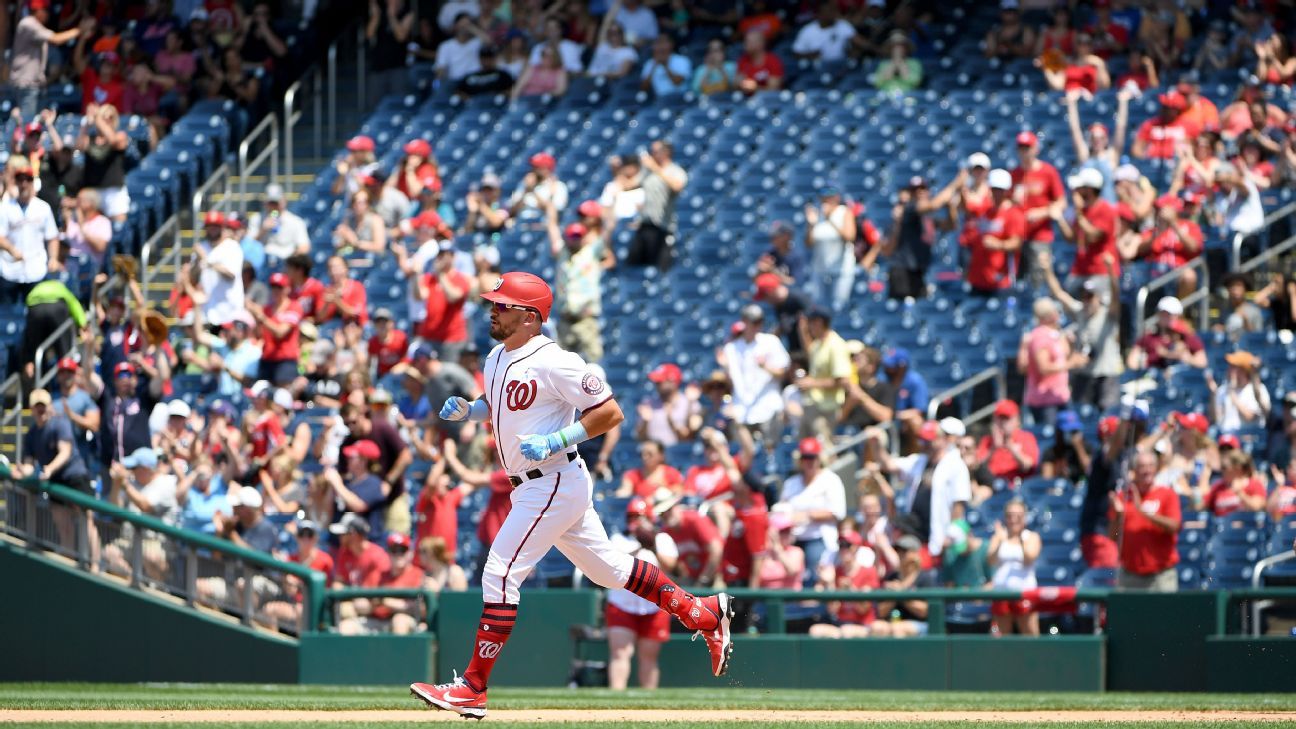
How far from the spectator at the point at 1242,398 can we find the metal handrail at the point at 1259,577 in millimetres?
1444

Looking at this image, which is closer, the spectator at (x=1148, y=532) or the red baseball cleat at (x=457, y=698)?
the red baseball cleat at (x=457, y=698)

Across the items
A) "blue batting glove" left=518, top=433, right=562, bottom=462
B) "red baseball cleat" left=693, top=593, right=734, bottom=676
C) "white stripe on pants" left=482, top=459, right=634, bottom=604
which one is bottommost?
"red baseball cleat" left=693, top=593, right=734, bottom=676

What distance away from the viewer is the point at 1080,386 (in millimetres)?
15500

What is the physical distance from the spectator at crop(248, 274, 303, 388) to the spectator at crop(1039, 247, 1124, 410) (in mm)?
6156

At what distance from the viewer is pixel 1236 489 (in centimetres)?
1373

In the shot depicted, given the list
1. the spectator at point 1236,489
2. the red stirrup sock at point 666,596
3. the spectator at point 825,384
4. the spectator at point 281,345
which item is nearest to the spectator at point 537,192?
the spectator at point 281,345

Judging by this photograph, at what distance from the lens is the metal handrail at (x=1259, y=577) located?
40.3ft

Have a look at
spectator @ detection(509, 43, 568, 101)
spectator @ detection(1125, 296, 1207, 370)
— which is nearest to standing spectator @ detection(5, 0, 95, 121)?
spectator @ detection(509, 43, 568, 101)

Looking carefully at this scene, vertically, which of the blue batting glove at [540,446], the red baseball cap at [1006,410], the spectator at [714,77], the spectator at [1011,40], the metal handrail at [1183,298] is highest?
the spectator at [1011,40]

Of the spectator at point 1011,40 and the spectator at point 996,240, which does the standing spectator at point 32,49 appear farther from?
the spectator at point 996,240

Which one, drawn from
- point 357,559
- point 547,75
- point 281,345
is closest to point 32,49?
point 547,75

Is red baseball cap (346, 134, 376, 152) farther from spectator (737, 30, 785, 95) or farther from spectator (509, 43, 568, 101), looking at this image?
Result: spectator (737, 30, 785, 95)

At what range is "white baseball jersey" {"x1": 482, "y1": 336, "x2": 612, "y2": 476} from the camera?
889 centimetres

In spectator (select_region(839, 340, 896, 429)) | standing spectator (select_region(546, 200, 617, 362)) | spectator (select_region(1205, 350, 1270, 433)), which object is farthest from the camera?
standing spectator (select_region(546, 200, 617, 362))
